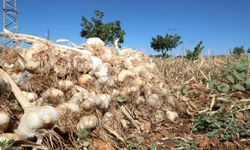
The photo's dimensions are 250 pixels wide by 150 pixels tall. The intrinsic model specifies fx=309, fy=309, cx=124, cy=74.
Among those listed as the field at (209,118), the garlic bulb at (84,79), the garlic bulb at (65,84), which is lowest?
the field at (209,118)

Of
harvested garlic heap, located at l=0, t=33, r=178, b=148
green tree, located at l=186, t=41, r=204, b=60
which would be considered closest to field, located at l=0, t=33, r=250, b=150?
harvested garlic heap, located at l=0, t=33, r=178, b=148

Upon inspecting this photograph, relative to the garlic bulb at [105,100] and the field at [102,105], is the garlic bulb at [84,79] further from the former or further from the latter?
the garlic bulb at [105,100]

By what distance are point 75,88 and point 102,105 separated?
30cm

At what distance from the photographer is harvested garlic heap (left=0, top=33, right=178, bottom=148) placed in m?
2.35

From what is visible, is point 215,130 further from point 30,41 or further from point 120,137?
point 30,41

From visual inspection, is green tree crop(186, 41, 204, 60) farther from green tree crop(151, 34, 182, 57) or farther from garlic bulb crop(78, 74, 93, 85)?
green tree crop(151, 34, 182, 57)

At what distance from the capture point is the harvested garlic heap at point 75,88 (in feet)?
7.70

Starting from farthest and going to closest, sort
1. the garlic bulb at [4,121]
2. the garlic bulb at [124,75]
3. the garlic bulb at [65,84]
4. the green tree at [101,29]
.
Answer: the green tree at [101,29], the garlic bulb at [124,75], the garlic bulb at [65,84], the garlic bulb at [4,121]

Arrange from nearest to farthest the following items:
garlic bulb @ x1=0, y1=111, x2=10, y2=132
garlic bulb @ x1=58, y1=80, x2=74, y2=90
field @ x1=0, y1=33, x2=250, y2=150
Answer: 1. garlic bulb @ x1=0, y1=111, x2=10, y2=132
2. field @ x1=0, y1=33, x2=250, y2=150
3. garlic bulb @ x1=58, y1=80, x2=74, y2=90

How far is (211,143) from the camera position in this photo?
2836 millimetres

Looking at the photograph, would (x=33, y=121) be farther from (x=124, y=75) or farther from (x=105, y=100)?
(x=124, y=75)

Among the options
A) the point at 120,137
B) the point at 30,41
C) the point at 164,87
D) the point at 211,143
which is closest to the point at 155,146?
the point at 120,137

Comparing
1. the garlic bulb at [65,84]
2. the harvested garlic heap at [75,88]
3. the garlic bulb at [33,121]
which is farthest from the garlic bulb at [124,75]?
the garlic bulb at [33,121]

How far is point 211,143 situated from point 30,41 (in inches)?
80.0
